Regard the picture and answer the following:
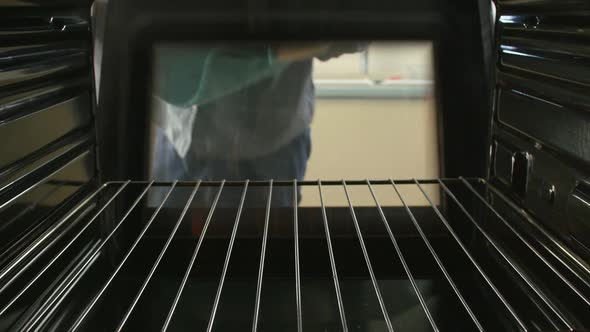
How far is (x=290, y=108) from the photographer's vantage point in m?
1.29

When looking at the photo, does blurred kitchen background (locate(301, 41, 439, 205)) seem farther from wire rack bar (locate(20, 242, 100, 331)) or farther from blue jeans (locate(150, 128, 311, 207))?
wire rack bar (locate(20, 242, 100, 331))

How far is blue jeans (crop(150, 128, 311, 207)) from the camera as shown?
1.26 m

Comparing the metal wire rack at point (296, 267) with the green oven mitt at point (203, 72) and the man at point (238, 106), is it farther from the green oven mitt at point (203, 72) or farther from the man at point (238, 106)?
the green oven mitt at point (203, 72)

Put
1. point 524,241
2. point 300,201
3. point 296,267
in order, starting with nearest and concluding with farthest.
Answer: point 296,267
point 524,241
point 300,201

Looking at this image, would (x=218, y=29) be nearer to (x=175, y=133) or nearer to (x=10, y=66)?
(x=175, y=133)

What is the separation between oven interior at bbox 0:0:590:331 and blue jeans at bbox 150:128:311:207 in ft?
0.07

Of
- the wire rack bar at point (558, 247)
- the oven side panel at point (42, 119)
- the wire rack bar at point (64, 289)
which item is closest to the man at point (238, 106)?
the oven side panel at point (42, 119)

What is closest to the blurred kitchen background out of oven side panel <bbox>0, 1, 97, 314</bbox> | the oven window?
the oven window

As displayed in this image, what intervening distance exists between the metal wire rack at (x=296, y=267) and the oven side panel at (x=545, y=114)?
0.11 feet

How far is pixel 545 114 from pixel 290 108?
1.71ft

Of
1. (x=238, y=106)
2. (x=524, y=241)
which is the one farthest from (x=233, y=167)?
(x=524, y=241)

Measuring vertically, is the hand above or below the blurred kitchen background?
above

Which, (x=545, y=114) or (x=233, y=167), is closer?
(x=545, y=114)

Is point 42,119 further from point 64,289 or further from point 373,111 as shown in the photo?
point 373,111
